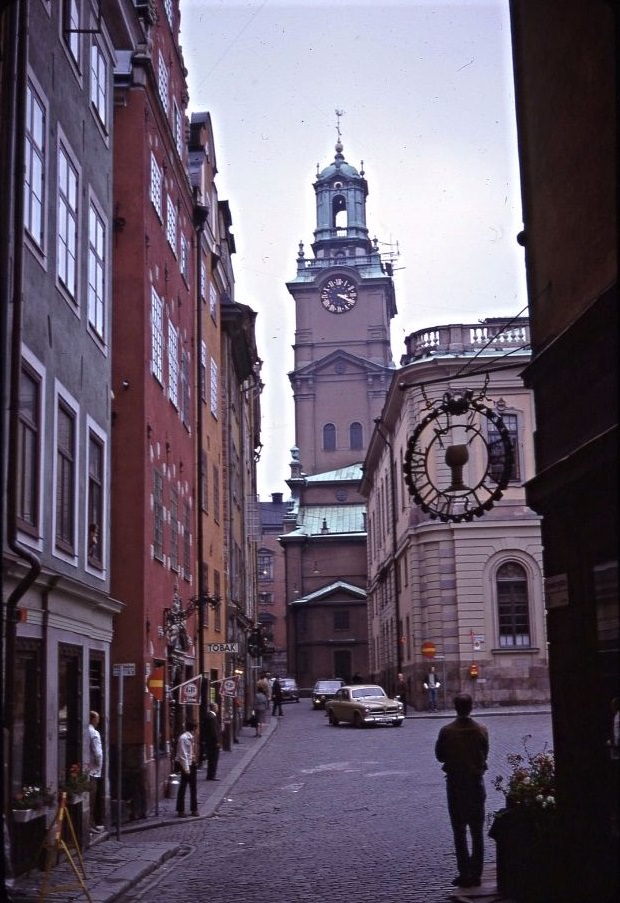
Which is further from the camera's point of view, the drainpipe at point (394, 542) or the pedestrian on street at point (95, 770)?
the drainpipe at point (394, 542)

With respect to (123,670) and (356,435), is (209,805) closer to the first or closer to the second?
(123,670)

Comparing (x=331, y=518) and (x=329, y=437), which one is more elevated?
(x=329, y=437)

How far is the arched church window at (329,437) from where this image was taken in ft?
325

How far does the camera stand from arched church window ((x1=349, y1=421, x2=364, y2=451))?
9856cm

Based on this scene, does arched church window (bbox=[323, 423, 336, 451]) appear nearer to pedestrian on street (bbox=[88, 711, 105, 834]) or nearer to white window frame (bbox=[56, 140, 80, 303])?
pedestrian on street (bbox=[88, 711, 105, 834])

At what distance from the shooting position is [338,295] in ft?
330

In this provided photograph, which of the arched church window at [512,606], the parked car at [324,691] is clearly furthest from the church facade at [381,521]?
the parked car at [324,691]

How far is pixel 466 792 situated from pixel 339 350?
3374 inches

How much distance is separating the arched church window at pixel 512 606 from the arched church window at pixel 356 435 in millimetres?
47298

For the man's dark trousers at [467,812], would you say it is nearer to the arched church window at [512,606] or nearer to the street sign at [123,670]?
the street sign at [123,670]

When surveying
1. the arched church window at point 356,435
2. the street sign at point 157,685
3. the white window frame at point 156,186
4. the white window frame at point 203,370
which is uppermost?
the arched church window at point 356,435

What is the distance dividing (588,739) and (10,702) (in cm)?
563

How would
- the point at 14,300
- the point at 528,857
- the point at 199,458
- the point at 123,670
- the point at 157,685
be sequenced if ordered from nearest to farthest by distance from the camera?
the point at 528,857 < the point at 14,300 < the point at 123,670 < the point at 157,685 < the point at 199,458

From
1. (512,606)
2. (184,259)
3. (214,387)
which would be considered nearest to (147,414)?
(184,259)
